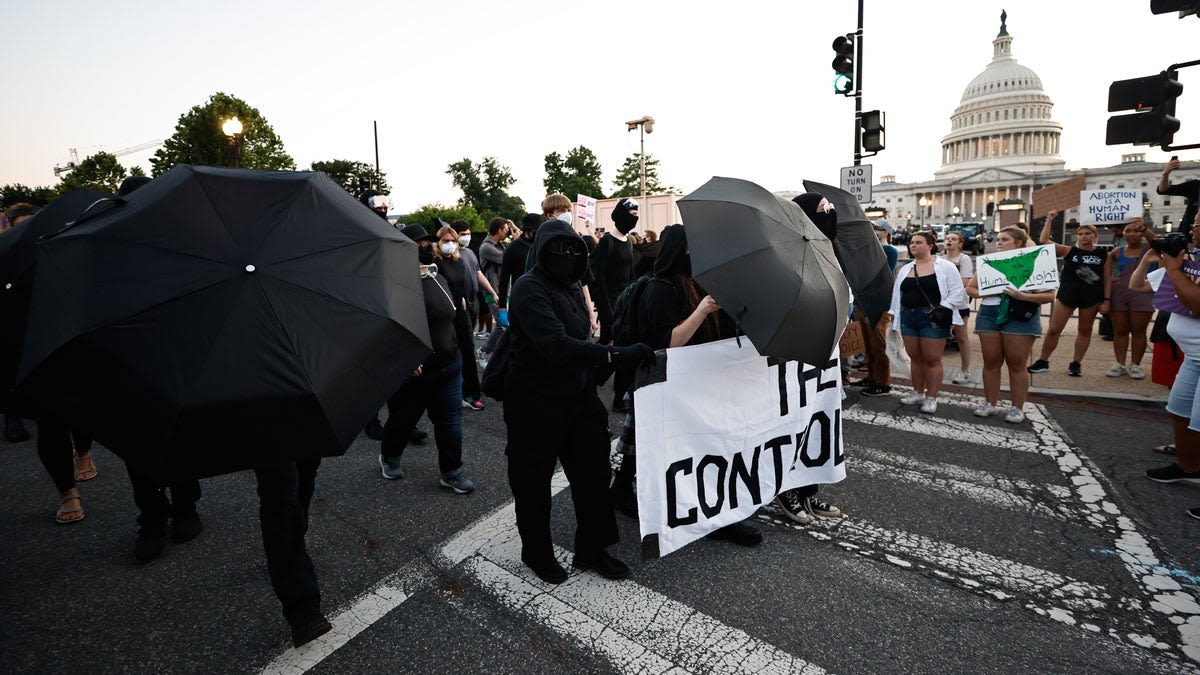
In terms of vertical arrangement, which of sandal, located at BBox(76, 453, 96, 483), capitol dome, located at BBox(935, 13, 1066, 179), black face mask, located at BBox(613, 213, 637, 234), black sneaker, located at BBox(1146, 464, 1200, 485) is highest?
capitol dome, located at BBox(935, 13, 1066, 179)

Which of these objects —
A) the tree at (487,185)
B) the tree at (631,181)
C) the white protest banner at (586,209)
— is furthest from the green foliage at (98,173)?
the white protest banner at (586,209)

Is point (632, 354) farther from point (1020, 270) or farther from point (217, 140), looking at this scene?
point (217, 140)

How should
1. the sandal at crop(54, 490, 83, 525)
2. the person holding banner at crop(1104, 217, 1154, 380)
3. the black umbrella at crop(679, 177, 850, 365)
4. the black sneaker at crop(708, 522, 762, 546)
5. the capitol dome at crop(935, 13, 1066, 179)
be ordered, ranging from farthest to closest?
the capitol dome at crop(935, 13, 1066, 179), the person holding banner at crop(1104, 217, 1154, 380), the sandal at crop(54, 490, 83, 525), the black sneaker at crop(708, 522, 762, 546), the black umbrella at crop(679, 177, 850, 365)

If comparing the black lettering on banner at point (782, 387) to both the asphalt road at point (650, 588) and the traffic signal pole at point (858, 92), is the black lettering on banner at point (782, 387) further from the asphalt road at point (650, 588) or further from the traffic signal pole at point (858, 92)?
the traffic signal pole at point (858, 92)

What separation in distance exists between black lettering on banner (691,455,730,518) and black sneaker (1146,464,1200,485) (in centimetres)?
370

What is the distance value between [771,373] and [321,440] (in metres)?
2.56

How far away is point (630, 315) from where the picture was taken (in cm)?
364

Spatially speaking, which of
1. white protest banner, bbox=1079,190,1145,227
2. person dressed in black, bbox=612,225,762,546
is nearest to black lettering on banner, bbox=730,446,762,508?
person dressed in black, bbox=612,225,762,546

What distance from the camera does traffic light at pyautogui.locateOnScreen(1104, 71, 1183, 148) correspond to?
22.7 ft

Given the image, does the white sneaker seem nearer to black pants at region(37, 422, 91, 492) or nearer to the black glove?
the black glove

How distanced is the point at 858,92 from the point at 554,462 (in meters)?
10.6

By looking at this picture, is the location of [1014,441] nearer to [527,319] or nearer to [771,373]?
[771,373]

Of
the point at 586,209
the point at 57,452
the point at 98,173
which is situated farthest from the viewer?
the point at 98,173

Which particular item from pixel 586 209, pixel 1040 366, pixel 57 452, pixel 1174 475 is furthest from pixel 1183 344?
pixel 586 209
